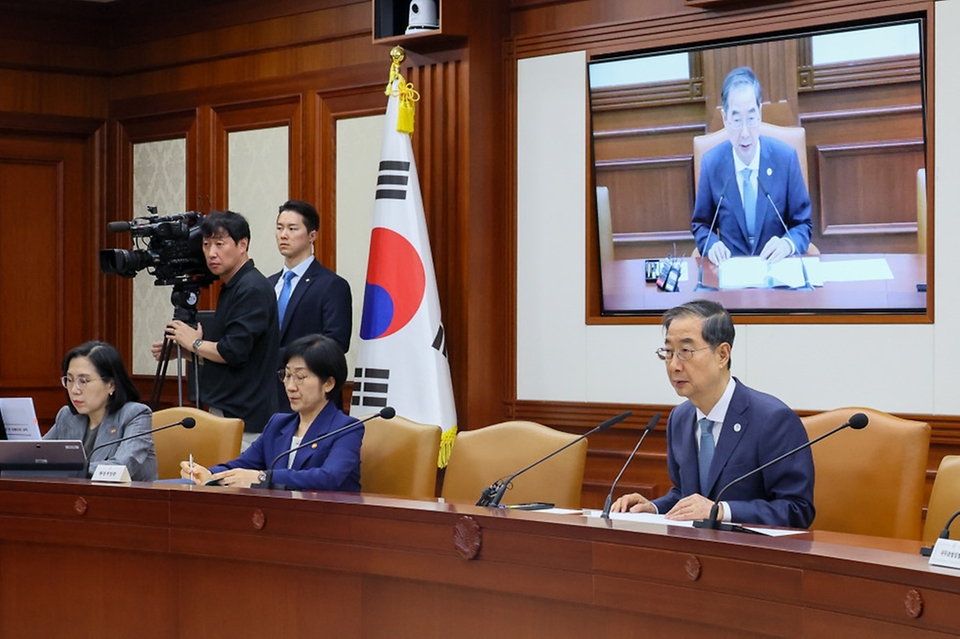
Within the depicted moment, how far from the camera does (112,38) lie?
6.99 m

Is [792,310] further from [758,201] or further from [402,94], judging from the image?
[402,94]

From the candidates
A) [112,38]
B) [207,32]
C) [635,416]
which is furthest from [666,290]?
[112,38]

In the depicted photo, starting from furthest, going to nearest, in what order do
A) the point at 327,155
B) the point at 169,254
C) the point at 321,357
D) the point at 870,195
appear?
the point at 327,155
the point at 169,254
the point at 870,195
the point at 321,357

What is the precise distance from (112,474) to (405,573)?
3.22 feet

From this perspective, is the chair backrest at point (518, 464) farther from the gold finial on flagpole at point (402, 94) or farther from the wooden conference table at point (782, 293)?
the gold finial on flagpole at point (402, 94)

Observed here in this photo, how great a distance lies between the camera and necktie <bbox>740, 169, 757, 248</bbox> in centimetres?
472

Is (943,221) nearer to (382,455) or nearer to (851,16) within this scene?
(851,16)

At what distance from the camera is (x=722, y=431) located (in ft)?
10.1

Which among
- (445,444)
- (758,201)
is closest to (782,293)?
(758,201)

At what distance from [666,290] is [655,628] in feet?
8.69

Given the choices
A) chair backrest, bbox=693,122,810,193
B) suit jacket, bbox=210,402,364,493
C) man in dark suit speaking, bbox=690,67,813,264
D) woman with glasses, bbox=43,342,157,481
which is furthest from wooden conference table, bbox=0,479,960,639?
chair backrest, bbox=693,122,810,193

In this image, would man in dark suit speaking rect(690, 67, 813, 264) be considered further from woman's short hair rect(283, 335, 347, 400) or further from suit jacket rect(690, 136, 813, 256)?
woman's short hair rect(283, 335, 347, 400)

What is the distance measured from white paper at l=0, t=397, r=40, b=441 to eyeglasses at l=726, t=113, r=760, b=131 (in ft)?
8.65

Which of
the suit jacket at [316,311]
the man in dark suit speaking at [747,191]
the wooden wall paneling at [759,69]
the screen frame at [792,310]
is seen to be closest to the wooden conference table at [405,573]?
the suit jacket at [316,311]
